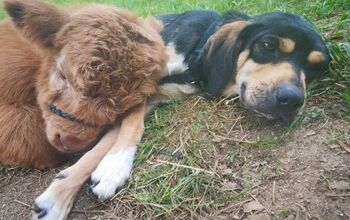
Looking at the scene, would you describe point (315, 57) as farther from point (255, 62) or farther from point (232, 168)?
point (232, 168)

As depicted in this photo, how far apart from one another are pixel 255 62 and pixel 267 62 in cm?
8

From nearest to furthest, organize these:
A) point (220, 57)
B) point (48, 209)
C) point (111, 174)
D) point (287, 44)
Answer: point (48, 209) < point (111, 174) < point (287, 44) < point (220, 57)

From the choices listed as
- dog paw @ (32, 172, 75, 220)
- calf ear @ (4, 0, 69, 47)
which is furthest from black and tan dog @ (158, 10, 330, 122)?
dog paw @ (32, 172, 75, 220)

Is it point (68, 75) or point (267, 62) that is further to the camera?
point (267, 62)

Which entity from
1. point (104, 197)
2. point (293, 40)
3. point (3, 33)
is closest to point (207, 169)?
point (104, 197)

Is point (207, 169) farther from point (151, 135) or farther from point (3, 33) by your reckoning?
point (3, 33)

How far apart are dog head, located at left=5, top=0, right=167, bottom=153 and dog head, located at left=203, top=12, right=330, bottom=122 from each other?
63cm

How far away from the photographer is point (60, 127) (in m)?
2.46

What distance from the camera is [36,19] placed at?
8.04 ft

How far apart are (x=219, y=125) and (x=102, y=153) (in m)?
0.75

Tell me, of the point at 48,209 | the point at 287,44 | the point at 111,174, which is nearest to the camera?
the point at 48,209

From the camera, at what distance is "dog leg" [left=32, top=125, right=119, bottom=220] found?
2.32 metres

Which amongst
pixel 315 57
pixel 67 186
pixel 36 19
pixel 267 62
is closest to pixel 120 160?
pixel 67 186

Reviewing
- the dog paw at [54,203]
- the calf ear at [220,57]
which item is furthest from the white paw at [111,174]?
the calf ear at [220,57]
